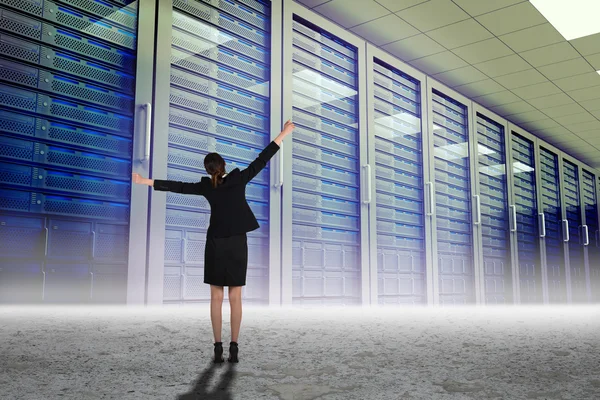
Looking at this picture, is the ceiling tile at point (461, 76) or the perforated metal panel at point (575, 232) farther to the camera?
the perforated metal panel at point (575, 232)

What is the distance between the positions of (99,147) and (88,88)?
1.40ft

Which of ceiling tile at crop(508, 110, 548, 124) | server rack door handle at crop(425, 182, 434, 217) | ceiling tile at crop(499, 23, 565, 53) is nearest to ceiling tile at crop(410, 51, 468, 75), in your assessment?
ceiling tile at crop(499, 23, 565, 53)

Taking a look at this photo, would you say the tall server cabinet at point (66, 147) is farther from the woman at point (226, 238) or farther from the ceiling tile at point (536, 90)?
the ceiling tile at point (536, 90)

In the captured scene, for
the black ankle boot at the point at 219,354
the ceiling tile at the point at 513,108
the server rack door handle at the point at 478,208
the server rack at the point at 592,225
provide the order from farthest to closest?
the server rack at the point at 592,225 < the ceiling tile at the point at 513,108 < the server rack door handle at the point at 478,208 < the black ankle boot at the point at 219,354

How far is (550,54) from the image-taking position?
265 inches

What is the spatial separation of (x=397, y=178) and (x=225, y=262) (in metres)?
4.66

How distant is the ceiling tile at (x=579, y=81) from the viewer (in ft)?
24.4

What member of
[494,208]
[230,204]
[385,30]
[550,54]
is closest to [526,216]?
[494,208]

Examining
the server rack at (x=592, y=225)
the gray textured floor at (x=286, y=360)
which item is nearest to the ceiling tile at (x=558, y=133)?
the server rack at (x=592, y=225)

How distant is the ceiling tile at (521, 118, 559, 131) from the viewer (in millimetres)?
9391

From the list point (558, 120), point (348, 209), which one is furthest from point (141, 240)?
point (558, 120)

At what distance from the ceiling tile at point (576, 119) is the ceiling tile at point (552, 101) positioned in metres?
0.74

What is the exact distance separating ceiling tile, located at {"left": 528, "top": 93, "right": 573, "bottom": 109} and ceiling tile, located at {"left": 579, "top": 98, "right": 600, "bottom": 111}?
0.26 metres

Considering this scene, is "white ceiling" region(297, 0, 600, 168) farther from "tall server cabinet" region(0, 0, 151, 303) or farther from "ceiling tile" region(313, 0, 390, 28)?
"tall server cabinet" region(0, 0, 151, 303)
